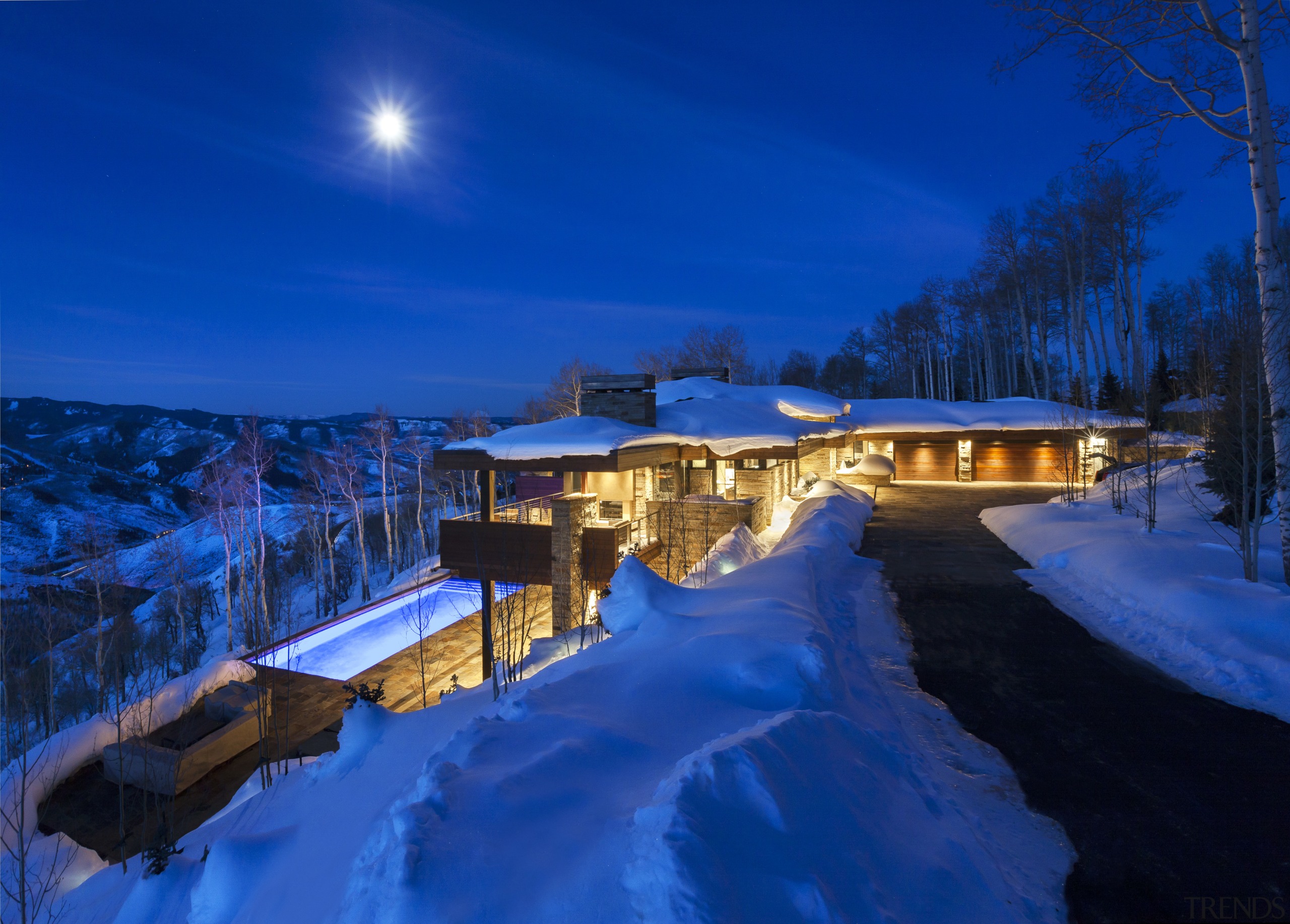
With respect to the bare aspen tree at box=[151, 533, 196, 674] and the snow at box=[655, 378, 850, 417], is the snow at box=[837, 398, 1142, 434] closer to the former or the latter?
the snow at box=[655, 378, 850, 417]

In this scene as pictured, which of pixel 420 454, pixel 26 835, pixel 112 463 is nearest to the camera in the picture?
pixel 26 835

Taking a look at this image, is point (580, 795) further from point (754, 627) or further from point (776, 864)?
point (754, 627)

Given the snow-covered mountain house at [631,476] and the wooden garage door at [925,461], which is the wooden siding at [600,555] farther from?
the wooden garage door at [925,461]

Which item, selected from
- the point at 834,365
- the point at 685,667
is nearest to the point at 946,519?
the point at 685,667

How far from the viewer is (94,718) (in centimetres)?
939

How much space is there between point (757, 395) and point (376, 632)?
1272 centimetres

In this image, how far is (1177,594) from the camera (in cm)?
598

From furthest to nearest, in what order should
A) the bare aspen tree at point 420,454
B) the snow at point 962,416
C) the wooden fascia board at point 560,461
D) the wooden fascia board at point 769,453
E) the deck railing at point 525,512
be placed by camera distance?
the bare aspen tree at point 420,454 < the snow at point 962,416 < the deck railing at point 525,512 < the wooden fascia board at point 769,453 < the wooden fascia board at point 560,461

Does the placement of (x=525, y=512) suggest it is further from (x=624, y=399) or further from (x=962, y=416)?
(x=962, y=416)

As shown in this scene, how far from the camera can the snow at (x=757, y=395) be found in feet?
53.8

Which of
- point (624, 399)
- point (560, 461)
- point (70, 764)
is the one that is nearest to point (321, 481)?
point (70, 764)

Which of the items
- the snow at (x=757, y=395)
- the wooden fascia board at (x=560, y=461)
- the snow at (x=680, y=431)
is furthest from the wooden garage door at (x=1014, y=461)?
the wooden fascia board at (x=560, y=461)

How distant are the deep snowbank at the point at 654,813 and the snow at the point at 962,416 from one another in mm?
17791

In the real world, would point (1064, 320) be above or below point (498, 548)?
above
